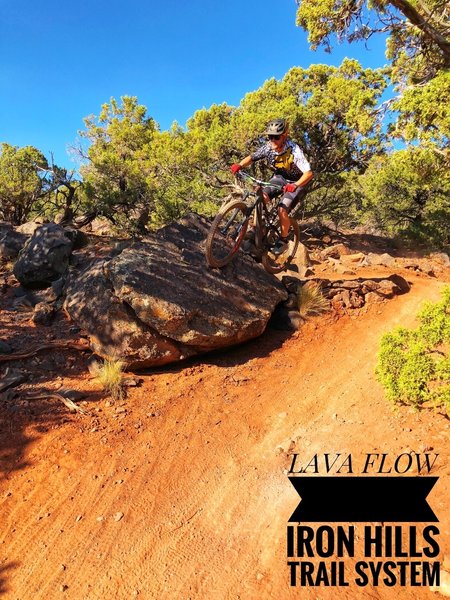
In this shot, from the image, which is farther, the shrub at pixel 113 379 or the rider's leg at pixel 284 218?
the rider's leg at pixel 284 218

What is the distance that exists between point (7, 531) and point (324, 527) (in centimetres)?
339

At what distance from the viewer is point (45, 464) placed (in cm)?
474

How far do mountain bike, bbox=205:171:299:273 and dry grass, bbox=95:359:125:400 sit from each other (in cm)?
259

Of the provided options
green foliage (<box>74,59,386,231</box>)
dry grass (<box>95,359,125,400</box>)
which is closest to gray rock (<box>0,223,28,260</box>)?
green foliage (<box>74,59,386,231</box>)

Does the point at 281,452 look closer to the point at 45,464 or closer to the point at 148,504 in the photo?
the point at 148,504

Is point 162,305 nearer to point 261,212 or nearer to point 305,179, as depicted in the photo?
point 261,212

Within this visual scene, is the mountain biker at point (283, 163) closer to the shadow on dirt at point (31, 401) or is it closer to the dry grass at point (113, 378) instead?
the dry grass at point (113, 378)

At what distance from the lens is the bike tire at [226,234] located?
6.30m

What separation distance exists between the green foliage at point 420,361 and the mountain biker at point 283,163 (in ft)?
9.56

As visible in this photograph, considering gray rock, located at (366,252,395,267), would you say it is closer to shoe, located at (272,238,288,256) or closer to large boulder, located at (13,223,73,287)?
shoe, located at (272,238,288,256)

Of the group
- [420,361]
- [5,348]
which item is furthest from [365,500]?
[5,348]

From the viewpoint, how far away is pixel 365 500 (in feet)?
11.5

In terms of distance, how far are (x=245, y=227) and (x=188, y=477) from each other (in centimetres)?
420

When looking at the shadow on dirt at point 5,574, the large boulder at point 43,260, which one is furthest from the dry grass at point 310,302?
the large boulder at point 43,260
